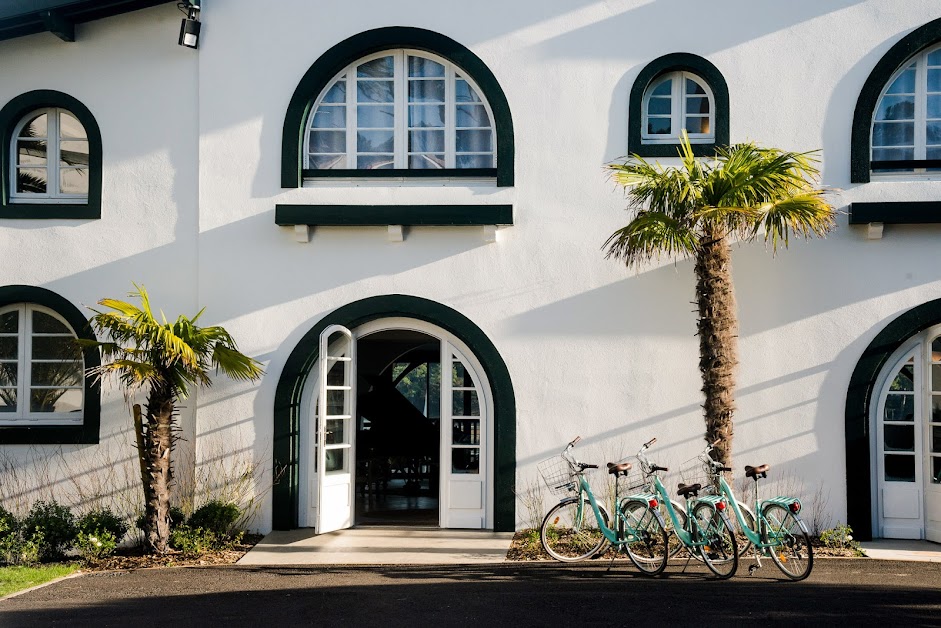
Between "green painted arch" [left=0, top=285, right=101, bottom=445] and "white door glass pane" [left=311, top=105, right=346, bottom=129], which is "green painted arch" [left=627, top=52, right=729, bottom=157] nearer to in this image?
"white door glass pane" [left=311, top=105, right=346, bottom=129]

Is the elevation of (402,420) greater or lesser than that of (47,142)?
lesser

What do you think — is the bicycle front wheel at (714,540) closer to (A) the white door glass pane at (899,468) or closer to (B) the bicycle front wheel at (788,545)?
(B) the bicycle front wheel at (788,545)

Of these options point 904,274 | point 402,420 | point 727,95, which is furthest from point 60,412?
point 904,274

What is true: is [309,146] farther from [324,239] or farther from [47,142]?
[47,142]

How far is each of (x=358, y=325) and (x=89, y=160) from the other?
3.45m

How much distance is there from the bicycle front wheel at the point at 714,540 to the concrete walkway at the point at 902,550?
5.98 ft

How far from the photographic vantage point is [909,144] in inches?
→ 415

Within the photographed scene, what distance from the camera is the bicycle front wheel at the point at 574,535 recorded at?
9.27m

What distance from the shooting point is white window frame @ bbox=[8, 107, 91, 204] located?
11.1m

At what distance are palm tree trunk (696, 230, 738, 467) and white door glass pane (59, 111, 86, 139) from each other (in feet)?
22.2

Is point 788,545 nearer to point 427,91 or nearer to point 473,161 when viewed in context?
point 473,161

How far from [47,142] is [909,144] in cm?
923

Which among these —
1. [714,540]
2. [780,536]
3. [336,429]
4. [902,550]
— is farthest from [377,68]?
[902,550]

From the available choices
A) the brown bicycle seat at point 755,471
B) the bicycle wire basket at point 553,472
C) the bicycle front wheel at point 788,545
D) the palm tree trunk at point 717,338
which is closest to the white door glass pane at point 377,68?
the palm tree trunk at point 717,338
